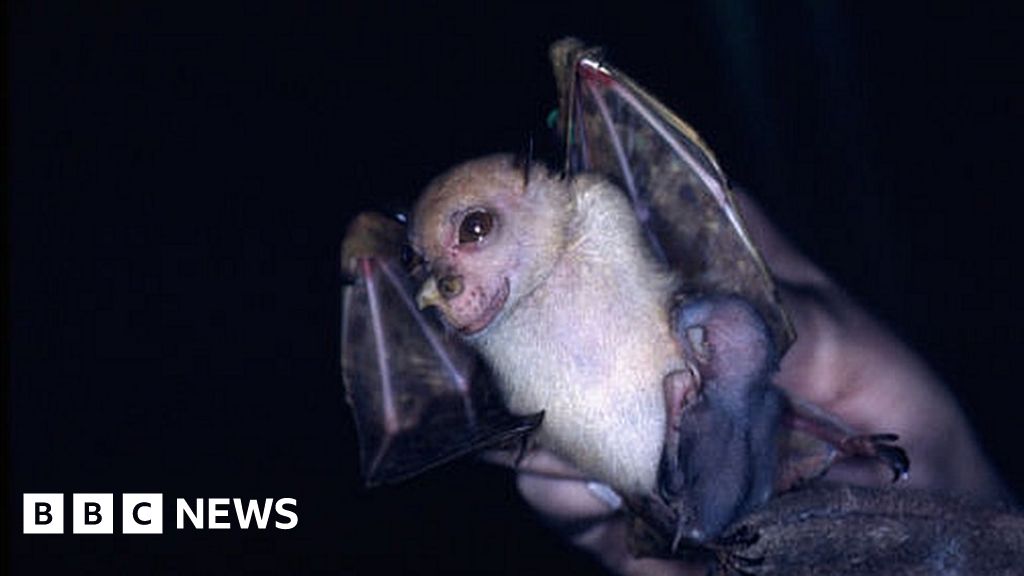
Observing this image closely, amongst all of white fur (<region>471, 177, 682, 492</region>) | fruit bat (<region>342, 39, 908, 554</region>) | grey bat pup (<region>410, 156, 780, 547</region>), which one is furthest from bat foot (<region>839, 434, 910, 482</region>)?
white fur (<region>471, 177, 682, 492</region>)

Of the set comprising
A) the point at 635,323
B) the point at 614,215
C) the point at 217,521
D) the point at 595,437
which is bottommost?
the point at 217,521

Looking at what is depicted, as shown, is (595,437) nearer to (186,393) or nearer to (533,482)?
(533,482)

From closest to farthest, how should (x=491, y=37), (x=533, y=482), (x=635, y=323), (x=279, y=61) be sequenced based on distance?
1. (x=635, y=323)
2. (x=533, y=482)
3. (x=279, y=61)
4. (x=491, y=37)

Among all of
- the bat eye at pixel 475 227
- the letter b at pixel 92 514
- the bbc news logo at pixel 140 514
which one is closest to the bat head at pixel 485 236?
the bat eye at pixel 475 227

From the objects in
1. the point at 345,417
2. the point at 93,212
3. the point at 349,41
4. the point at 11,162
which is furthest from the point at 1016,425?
the point at 11,162

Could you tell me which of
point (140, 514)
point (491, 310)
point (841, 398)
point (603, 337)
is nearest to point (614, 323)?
point (603, 337)

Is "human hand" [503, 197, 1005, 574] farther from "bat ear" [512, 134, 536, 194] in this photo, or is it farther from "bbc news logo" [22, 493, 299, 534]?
"bbc news logo" [22, 493, 299, 534]
